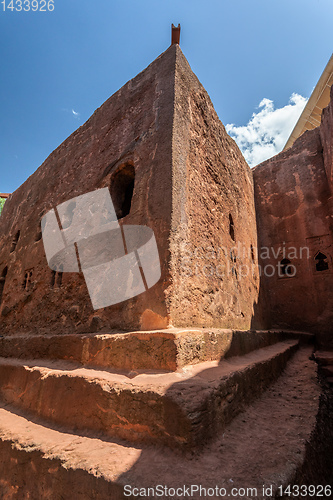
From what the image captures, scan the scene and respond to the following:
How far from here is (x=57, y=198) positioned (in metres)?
4.66

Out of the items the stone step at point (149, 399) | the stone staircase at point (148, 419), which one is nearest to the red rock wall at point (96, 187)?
the stone staircase at point (148, 419)

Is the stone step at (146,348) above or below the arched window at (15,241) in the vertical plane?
below

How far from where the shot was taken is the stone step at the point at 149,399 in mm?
1486

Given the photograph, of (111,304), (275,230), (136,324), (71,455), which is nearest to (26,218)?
(111,304)

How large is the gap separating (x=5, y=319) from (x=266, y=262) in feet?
18.4

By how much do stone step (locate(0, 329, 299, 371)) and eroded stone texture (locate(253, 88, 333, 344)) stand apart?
Result: 11.4 feet

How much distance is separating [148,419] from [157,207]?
1855 mm

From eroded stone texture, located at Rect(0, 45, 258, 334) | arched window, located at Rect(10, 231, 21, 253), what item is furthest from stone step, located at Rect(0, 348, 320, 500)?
arched window, located at Rect(10, 231, 21, 253)

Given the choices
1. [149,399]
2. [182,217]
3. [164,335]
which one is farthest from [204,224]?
[149,399]

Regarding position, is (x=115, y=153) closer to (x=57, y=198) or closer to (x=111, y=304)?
(x=57, y=198)

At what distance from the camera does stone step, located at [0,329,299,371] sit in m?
1.95

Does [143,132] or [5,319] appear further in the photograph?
[5,319]

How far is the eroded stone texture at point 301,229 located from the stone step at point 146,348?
347 centimetres

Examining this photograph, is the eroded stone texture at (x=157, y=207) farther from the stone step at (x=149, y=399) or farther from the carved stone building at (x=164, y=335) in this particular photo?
the stone step at (x=149, y=399)
